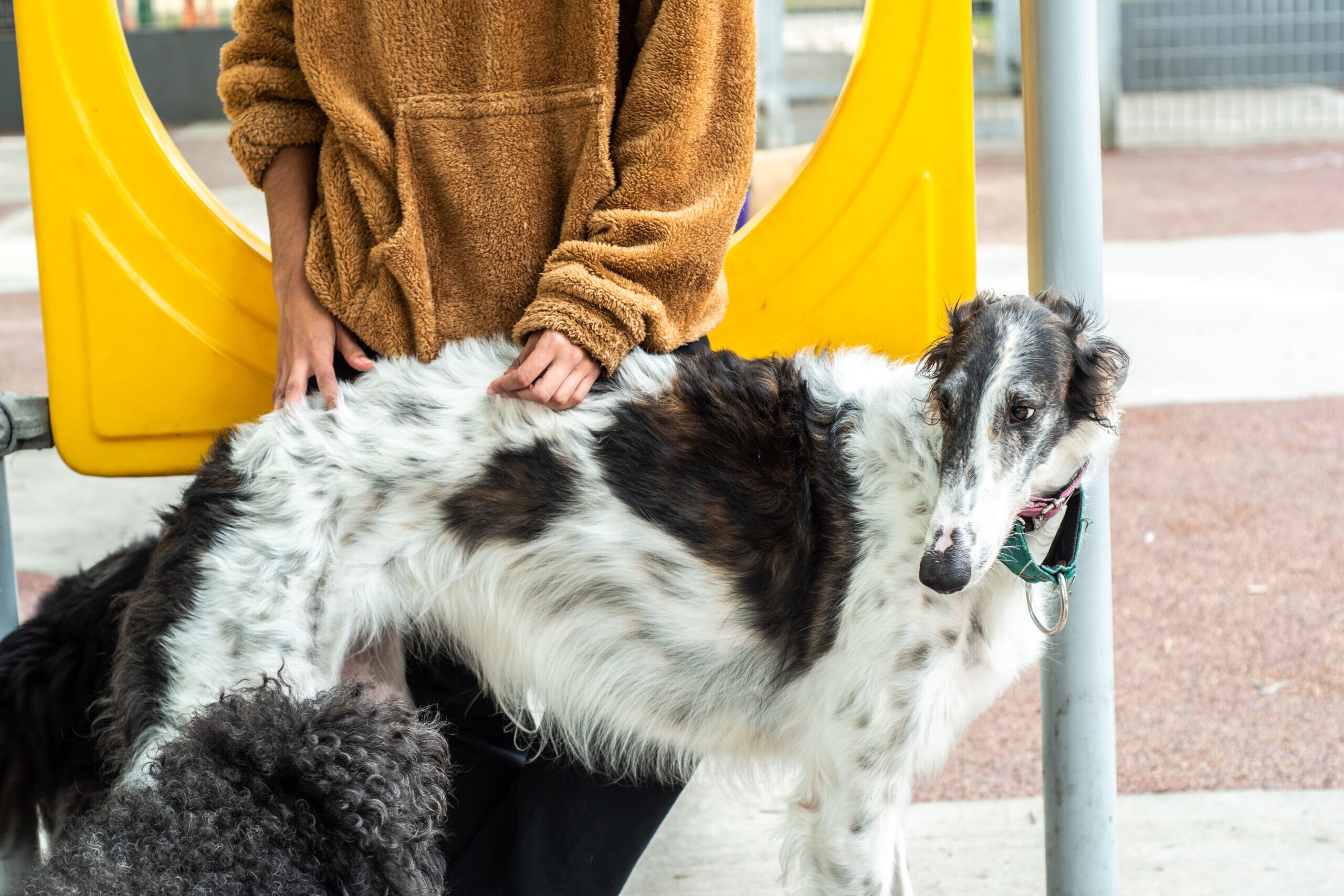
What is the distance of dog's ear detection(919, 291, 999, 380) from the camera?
1.91 metres

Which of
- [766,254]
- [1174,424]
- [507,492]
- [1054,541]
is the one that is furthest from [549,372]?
[1174,424]

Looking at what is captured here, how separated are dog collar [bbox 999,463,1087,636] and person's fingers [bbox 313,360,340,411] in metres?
1.09

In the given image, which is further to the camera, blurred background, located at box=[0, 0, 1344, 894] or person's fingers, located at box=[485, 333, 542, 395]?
blurred background, located at box=[0, 0, 1344, 894]

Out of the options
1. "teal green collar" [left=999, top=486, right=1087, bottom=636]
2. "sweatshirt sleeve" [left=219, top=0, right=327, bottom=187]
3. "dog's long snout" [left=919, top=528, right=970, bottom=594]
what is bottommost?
"teal green collar" [left=999, top=486, right=1087, bottom=636]

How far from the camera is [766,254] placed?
8.06ft

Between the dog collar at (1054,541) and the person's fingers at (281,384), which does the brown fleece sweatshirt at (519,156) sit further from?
the dog collar at (1054,541)

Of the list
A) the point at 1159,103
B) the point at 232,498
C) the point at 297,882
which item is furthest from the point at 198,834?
the point at 1159,103

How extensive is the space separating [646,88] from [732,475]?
621mm

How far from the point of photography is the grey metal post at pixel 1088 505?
2258 mm

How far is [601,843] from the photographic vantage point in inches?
92.3

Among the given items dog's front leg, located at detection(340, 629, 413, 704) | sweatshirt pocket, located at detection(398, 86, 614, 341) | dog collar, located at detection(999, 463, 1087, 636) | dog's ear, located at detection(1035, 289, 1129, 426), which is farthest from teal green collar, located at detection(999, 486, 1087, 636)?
dog's front leg, located at detection(340, 629, 413, 704)

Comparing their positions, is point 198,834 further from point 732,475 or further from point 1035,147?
point 1035,147

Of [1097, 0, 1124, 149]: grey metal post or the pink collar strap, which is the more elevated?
[1097, 0, 1124, 149]: grey metal post

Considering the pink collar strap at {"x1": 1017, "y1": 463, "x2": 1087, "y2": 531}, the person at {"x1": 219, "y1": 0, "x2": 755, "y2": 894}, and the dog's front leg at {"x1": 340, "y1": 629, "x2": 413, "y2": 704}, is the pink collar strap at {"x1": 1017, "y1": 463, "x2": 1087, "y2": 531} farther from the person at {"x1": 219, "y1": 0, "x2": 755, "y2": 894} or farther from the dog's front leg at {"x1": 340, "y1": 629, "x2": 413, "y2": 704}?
the dog's front leg at {"x1": 340, "y1": 629, "x2": 413, "y2": 704}
